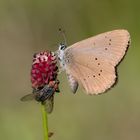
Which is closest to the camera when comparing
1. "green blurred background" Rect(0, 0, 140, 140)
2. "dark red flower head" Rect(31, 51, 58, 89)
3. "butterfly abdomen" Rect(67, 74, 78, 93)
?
"dark red flower head" Rect(31, 51, 58, 89)

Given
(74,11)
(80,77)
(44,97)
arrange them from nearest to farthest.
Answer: (44,97)
(80,77)
(74,11)

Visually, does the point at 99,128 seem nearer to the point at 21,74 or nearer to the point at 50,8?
the point at 21,74

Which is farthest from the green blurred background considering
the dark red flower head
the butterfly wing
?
the dark red flower head

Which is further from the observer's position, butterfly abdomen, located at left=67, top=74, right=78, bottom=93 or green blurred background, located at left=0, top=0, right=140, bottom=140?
green blurred background, located at left=0, top=0, right=140, bottom=140

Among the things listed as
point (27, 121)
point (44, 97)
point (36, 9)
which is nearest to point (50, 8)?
point (36, 9)

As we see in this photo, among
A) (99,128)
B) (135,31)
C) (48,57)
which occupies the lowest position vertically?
(99,128)

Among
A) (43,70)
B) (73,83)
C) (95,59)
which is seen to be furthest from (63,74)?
(43,70)

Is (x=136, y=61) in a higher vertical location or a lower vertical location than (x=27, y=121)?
higher

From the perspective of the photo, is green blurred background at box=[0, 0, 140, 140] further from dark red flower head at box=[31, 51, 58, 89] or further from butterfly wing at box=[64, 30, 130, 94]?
dark red flower head at box=[31, 51, 58, 89]
